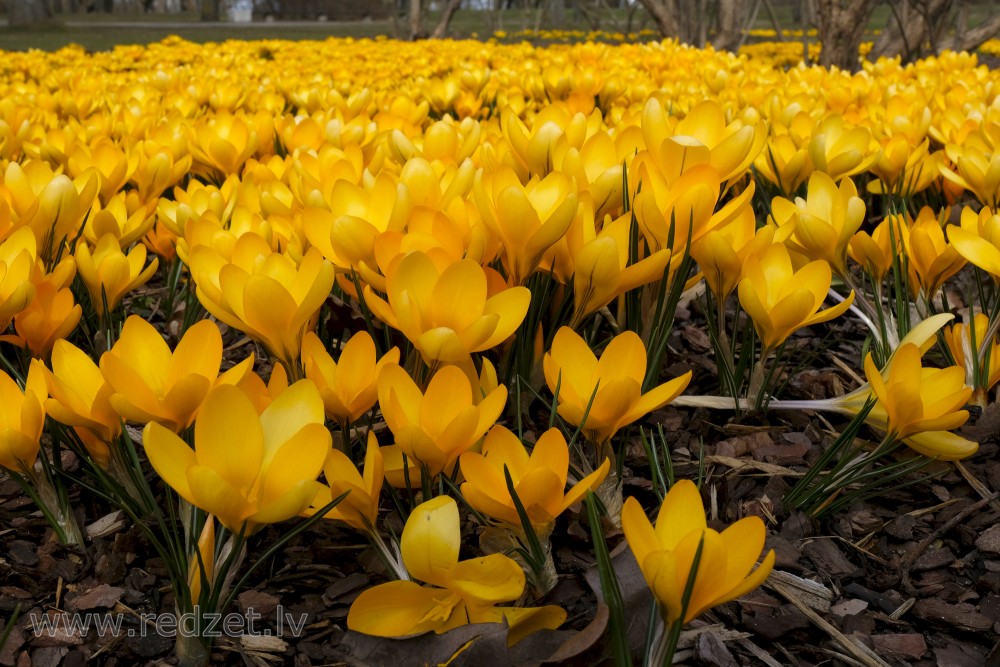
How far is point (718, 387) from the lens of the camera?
5.09 ft

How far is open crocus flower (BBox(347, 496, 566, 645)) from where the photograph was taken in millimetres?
812

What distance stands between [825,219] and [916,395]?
0.50m

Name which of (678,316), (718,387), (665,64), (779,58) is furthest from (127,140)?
(779,58)

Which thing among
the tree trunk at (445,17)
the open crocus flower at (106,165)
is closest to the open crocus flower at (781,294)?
the open crocus flower at (106,165)

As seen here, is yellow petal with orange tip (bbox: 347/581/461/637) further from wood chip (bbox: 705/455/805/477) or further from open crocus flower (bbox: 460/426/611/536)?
wood chip (bbox: 705/455/805/477)

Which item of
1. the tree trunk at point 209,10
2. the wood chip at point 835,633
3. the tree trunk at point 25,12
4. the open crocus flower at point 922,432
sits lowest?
the wood chip at point 835,633

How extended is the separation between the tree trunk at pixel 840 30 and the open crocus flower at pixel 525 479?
536 centimetres

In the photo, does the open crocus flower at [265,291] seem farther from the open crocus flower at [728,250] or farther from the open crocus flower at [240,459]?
the open crocus flower at [728,250]

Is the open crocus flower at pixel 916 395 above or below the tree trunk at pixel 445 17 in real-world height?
below

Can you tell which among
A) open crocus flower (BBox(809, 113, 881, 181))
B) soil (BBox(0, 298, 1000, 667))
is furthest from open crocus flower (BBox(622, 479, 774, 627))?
open crocus flower (BBox(809, 113, 881, 181))

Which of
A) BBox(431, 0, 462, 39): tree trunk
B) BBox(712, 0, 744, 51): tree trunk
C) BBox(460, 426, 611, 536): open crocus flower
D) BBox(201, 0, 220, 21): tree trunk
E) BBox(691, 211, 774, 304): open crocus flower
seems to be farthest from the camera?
BBox(201, 0, 220, 21): tree trunk

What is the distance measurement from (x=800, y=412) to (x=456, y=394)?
2.68 ft

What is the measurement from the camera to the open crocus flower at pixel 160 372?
0.89 m

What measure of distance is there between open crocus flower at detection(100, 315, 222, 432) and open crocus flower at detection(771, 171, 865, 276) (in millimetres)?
931
